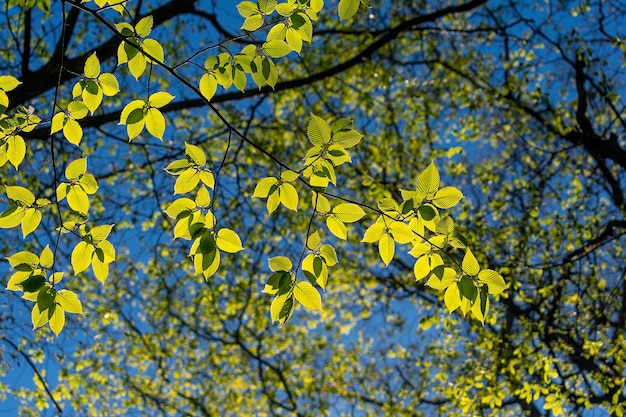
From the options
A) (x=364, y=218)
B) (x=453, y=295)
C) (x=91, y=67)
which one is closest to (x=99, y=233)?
(x=91, y=67)

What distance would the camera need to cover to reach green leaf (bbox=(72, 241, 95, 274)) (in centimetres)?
221

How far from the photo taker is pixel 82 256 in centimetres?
222

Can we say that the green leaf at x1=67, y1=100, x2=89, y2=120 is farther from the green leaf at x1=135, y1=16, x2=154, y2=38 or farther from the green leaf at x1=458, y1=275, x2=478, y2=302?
the green leaf at x1=458, y1=275, x2=478, y2=302

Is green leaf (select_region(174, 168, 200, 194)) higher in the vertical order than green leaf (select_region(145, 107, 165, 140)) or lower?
lower

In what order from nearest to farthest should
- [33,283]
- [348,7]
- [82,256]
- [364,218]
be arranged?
[33,283] < [348,7] < [82,256] < [364,218]

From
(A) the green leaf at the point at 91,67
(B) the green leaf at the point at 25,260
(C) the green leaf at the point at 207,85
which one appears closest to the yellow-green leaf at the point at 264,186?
(C) the green leaf at the point at 207,85

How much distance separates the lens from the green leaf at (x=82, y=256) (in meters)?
2.21

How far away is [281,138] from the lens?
10.5 m

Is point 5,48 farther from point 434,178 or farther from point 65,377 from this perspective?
point 434,178

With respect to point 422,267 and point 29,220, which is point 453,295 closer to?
point 422,267

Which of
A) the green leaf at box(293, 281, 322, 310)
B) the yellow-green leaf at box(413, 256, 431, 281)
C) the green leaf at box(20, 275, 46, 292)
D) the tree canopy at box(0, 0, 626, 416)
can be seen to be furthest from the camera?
the tree canopy at box(0, 0, 626, 416)

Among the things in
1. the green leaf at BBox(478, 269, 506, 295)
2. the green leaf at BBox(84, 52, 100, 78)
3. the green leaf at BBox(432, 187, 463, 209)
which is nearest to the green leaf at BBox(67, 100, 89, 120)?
the green leaf at BBox(84, 52, 100, 78)

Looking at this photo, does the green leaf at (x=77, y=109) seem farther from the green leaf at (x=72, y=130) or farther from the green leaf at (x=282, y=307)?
the green leaf at (x=282, y=307)

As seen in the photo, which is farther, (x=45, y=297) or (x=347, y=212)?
(x=347, y=212)
